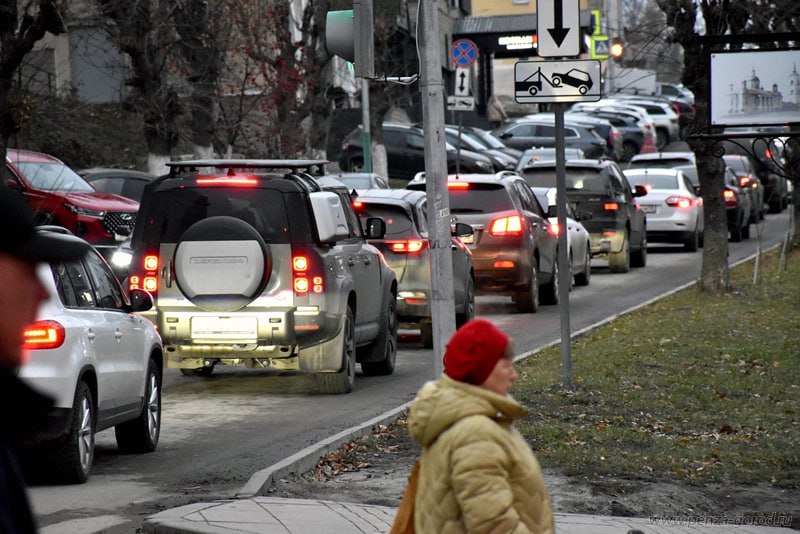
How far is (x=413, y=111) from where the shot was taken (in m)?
57.2

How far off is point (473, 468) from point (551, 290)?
18.9 metres

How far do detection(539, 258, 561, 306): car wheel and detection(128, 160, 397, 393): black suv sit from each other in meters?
9.59

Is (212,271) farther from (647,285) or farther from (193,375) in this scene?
(647,285)

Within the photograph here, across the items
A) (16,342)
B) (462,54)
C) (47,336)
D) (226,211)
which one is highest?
(462,54)

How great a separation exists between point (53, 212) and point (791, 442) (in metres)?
14.9

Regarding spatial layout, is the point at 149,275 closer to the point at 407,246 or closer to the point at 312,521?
the point at 407,246

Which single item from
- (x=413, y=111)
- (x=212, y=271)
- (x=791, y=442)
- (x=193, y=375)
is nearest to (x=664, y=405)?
(x=791, y=442)

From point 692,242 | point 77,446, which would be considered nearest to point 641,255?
point 692,242

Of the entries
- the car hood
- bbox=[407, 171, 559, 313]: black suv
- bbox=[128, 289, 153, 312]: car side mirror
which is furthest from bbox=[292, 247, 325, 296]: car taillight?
the car hood

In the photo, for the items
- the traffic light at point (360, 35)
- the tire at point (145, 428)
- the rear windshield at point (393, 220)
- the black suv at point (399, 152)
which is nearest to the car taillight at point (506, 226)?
the rear windshield at point (393, 220)

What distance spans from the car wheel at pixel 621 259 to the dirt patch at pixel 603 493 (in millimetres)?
17851

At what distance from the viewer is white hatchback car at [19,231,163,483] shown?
9.41m

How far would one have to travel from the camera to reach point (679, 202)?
31422 mm

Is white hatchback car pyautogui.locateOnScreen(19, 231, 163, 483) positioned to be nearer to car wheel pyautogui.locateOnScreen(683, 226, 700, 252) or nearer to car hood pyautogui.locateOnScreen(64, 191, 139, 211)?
car hood pyautogui.locateOnScreen(64, 191, 139, 211)
